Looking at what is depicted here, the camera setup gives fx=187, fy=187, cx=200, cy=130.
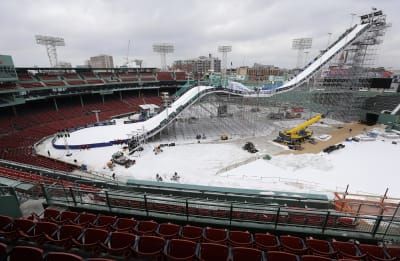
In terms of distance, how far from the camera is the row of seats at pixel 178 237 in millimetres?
4160

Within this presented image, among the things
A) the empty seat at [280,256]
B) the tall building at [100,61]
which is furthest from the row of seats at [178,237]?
the tall building at [100,61]

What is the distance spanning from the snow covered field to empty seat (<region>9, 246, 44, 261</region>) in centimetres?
1213

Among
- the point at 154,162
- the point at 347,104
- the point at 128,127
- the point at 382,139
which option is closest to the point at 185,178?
the point at 154,162

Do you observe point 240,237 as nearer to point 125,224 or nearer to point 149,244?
point 149,244

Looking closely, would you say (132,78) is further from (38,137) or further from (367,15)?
(367,15)

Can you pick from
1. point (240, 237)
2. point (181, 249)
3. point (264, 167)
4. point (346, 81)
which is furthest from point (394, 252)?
point (346, 81)

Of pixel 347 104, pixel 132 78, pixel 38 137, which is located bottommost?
pixel 38 137

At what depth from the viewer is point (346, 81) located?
33.8m

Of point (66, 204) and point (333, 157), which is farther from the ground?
point (66, 204)

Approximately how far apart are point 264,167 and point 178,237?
1454cm

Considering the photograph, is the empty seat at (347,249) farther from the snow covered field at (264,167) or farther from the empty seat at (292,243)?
the snow covered field at (264,167)

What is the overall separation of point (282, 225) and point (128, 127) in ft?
83.9

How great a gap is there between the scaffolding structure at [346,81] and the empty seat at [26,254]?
3564 cm

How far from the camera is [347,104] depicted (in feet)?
113
